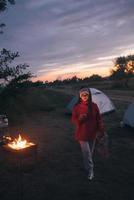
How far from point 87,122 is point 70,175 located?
160cm

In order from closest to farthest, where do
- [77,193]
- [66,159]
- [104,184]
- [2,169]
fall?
[77,193], [104,184], [2,169], [66,159]

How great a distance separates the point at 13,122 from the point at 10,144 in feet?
36.6

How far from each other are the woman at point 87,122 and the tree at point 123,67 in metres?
80.3

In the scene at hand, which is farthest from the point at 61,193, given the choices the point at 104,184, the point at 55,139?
the point at 55,139

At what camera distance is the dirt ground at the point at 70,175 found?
887cm

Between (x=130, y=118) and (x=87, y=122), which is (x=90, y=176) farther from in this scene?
(x=130, y=118)

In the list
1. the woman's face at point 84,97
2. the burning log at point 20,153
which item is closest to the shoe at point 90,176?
the burning log at point 20,153

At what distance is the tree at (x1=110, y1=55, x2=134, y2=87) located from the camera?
91169mm

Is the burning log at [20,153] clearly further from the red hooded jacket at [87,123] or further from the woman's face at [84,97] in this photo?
the woman's face at [84,97]

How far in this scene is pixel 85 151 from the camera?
9602 millimetres

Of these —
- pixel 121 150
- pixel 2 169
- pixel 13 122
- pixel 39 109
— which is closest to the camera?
pixel 2 169

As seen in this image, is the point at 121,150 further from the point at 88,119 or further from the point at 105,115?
the point at 105,115

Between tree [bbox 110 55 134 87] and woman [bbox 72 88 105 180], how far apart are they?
80.3 meters

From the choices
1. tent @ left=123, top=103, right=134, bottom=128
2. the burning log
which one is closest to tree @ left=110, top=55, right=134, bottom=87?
tent @ left=123, top=103, right=134, bottom=128
